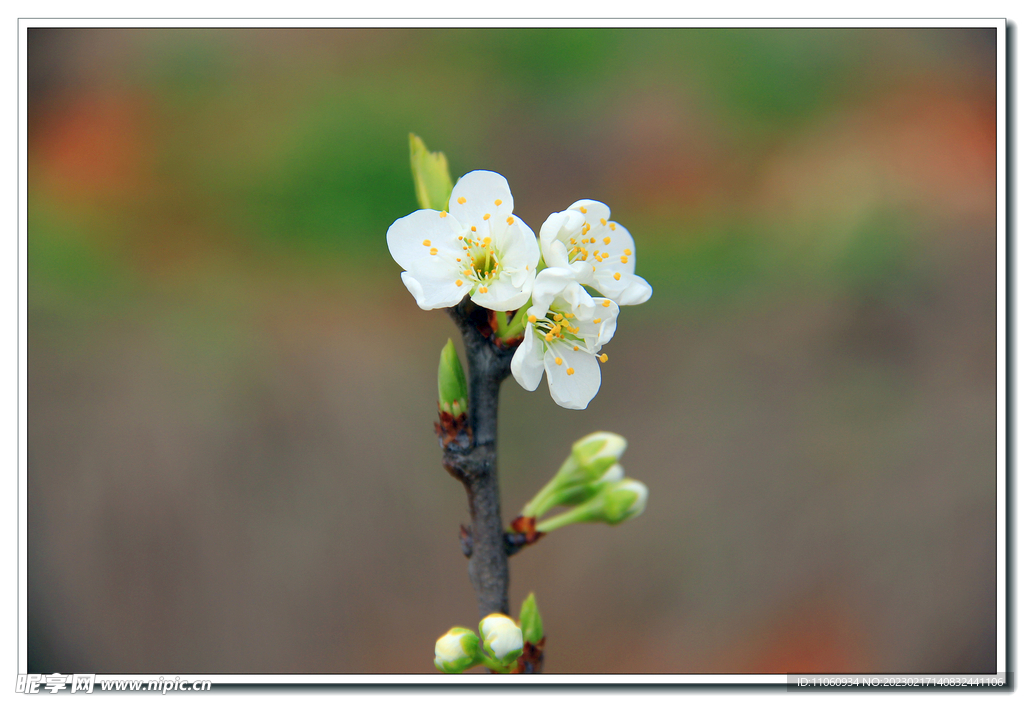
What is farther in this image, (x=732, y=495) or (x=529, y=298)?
(x=732, y=495)

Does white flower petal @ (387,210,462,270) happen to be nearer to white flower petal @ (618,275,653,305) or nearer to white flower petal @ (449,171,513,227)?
white flower petal @ (449,171,513,227)

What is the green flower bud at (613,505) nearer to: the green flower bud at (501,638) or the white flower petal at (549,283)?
the green flower bud at (501,638)

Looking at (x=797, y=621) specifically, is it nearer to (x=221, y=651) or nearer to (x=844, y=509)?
(x=844, y=509)

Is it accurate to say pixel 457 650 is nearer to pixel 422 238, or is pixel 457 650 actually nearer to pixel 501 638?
pixel 501 638

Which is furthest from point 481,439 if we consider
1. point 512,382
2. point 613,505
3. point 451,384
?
point 512,382

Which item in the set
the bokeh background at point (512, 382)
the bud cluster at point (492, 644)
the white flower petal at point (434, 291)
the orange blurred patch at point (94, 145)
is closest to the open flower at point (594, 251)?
the white flower petal at point (434, 291)

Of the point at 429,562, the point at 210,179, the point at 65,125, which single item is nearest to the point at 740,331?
the point at 429,562
